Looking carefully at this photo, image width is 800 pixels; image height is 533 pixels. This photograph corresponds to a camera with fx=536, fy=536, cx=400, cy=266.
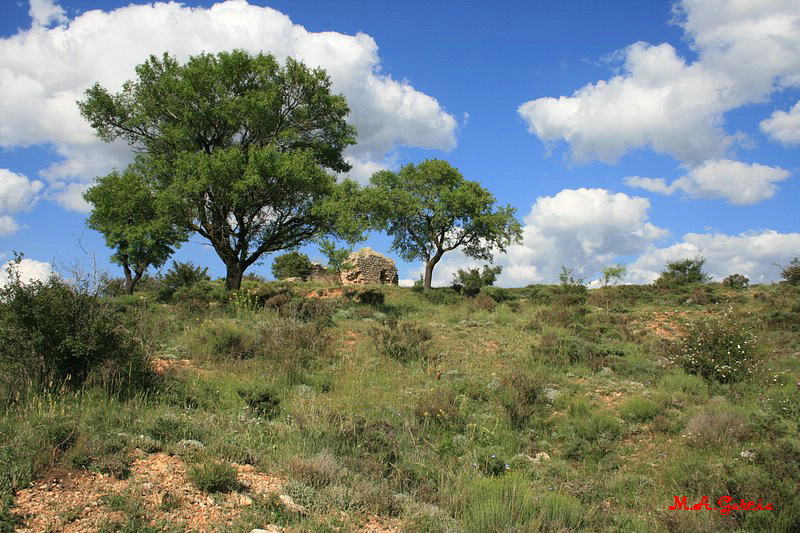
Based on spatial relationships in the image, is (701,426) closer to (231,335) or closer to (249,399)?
(249,399)

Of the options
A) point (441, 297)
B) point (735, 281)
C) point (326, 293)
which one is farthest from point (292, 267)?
point (735, 281)

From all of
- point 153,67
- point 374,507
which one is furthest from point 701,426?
point 153,67

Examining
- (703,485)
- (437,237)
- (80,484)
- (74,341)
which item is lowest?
(703,485)

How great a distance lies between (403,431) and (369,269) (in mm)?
33223

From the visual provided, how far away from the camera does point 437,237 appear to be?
3591 centimetres

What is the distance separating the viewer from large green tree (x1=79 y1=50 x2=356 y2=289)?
2277cm

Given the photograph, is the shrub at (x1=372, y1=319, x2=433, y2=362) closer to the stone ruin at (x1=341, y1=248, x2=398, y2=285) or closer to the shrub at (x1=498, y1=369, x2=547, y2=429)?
the shrub at (x1=498, y1=369, x2=547, y2=429)

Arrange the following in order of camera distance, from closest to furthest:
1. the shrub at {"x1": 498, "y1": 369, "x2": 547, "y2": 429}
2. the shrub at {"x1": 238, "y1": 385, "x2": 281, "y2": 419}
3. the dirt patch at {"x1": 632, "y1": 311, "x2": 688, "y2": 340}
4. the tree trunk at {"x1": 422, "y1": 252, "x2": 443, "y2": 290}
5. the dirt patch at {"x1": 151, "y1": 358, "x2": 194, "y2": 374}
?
the shrub at {"x1": 238, "y1": 385, "x2": 281, "y2": 419}, the shrub at {"x1": 498, "y1": 369, "x2": 547, "y2": 429}, the dirt patch at {"x1": 151, "y1": 358, "x2": 194, "y2": 374}, the dirt patch at {"x1": 632, "y1": 311, "x2": 688, "y2": 340}, the tree trunk at {"x1": 422, "y1": 252, "x2": 443, "y2": 290}

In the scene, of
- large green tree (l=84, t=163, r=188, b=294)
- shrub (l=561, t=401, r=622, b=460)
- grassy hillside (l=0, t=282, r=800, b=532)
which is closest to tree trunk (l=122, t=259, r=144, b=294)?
large green tree (l=84, t=163, r=188, b=294)

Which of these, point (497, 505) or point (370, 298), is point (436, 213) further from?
point (497, 505)

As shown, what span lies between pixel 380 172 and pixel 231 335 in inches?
983

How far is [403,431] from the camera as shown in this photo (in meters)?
8.58

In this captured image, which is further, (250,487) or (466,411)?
(466,411)

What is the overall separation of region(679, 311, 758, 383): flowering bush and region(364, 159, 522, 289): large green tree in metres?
21.4
